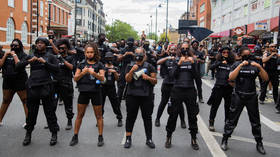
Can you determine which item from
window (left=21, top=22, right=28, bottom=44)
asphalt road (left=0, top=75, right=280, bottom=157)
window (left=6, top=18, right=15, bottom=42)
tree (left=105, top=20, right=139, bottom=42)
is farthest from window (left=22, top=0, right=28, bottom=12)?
tree (left=105, top=20, right=139, bottom=42)

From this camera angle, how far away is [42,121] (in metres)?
7.14

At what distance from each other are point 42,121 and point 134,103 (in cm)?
285

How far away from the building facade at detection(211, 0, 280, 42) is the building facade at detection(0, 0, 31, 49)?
20.5 m

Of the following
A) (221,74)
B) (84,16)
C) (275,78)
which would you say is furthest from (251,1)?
(84,16)

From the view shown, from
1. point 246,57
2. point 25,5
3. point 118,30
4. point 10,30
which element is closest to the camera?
point 246,57

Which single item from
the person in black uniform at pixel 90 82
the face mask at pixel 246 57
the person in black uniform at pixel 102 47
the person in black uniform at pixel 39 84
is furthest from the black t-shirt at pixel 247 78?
the person in black uniform at pixel 102 47

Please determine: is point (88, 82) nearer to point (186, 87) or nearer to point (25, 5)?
point (186, 87)

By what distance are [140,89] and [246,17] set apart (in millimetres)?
31950

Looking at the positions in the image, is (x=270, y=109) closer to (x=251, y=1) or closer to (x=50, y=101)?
(x=50, y=101)

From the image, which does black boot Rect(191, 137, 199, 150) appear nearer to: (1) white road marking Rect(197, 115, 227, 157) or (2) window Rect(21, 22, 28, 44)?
(1) white road marking Rect(197, 115, 227, 157)

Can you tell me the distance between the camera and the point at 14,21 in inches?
1201

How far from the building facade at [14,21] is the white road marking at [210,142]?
2546cm

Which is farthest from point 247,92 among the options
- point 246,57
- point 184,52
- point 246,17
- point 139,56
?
point 246,17

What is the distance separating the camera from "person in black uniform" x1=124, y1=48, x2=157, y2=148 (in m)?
5.25
